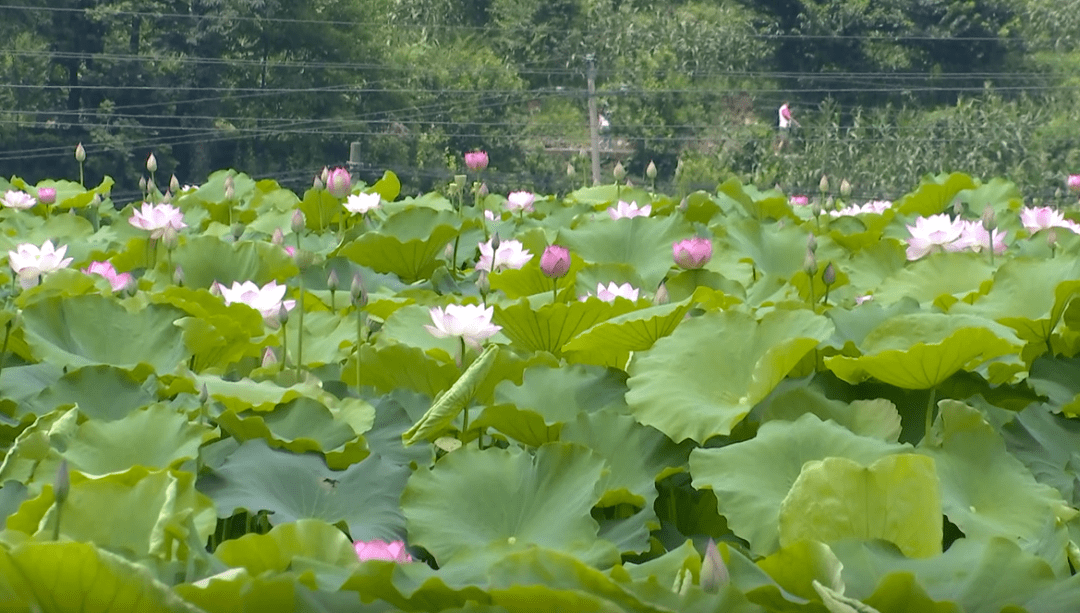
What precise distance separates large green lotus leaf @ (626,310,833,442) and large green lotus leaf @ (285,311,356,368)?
36 cm

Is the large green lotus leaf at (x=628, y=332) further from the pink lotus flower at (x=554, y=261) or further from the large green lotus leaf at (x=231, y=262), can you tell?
the large green lotus leaf at (x=231, y=262)

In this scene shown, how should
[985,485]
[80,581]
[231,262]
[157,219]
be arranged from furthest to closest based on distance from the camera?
[157,219] < [231,262] < [985,485] < [80,581]

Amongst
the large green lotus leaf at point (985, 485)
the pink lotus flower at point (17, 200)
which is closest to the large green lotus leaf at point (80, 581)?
the large green lotus leaf at point (985, 485)

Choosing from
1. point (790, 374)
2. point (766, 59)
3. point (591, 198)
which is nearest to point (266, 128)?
point (766, 59)

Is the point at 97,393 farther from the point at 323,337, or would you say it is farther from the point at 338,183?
the point at 338,183

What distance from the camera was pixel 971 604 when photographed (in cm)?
65

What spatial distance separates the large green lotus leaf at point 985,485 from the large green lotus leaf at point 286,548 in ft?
1.21

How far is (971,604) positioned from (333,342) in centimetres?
75

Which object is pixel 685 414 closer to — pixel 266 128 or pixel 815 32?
pixel 266 128

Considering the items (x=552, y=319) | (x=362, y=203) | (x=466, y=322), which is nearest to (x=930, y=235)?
(x=552, y=319)

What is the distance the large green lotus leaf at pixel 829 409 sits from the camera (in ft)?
3.04

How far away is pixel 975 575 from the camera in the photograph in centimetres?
65

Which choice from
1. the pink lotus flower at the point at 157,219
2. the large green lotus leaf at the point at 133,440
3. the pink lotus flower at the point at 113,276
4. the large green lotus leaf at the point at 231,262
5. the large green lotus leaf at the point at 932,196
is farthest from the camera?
the large green lotus leaf at the point at 932,196

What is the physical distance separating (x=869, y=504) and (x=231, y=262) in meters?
0.96
